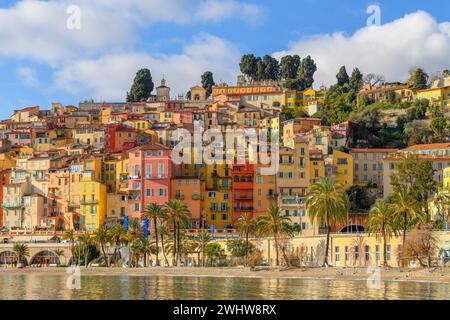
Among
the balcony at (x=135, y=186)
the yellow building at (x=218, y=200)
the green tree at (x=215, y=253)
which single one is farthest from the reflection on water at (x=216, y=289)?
the balcony at (x=135, y=186)

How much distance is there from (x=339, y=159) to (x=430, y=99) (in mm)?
37088

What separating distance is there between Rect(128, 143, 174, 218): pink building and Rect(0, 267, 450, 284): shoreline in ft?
64.7

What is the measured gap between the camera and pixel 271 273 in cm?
9112

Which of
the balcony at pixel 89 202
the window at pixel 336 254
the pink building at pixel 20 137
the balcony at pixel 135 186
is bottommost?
the window at pixel 336 254

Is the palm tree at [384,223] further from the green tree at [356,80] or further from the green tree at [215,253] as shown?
the green tree at [356,80]

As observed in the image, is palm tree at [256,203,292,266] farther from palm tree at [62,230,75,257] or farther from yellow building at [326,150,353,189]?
yellow building at [326,150,353,189]

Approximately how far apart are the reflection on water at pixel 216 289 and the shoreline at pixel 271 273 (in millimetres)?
2961

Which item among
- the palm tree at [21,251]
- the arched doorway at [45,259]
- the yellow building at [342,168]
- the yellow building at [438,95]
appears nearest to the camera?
the palm tree at [21,251]

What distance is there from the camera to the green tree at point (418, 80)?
17812cm

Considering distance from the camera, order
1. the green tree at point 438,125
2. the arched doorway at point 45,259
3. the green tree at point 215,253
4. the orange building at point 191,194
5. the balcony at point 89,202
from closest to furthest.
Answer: the green tree at point 215,253 < the arched doorway at point 45,259 < the orange building at point 191,194 < the balcony at point 89,202 < the green tree at point 438,125

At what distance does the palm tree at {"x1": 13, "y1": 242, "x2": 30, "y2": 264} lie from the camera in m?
120

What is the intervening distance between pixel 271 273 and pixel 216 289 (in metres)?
17.5

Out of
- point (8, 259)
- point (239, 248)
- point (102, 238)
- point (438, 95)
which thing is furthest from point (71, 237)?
point (438, 95)

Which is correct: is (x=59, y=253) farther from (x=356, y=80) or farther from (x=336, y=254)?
(x=356, y=80)
